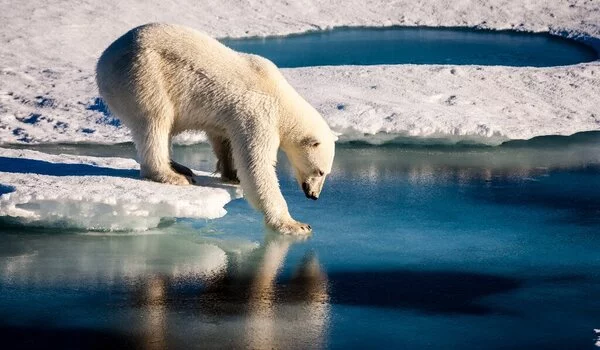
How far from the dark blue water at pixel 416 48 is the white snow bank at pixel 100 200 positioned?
801 cm

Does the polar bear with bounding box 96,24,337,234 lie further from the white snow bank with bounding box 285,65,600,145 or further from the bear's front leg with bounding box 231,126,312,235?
the white snow bank with bounding box 285,65,600,145

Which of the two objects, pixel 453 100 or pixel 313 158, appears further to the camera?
pixel 453 100

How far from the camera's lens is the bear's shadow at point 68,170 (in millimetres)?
7871

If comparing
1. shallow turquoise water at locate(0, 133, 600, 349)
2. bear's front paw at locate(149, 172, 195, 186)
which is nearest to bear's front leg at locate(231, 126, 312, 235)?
shallow turquoise water at locate(0, 133, 600, 349)

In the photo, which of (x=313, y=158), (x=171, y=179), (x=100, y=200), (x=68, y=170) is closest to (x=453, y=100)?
(x=313, y=158)

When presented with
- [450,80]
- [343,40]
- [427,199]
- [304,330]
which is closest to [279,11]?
[343,40]

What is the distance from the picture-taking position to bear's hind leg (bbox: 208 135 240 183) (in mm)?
8133

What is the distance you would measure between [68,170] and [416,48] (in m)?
10.0

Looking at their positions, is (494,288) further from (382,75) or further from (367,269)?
(382,75)

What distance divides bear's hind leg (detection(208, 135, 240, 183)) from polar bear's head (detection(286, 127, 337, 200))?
54 cm

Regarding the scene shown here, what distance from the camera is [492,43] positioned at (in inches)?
703

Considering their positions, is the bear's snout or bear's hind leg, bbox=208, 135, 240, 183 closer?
the bear's snout

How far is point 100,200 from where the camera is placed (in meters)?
7.04

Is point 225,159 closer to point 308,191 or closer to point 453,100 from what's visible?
point 308,191
